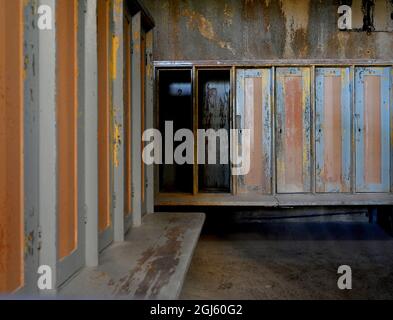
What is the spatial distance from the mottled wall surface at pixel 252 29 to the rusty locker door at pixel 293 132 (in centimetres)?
36

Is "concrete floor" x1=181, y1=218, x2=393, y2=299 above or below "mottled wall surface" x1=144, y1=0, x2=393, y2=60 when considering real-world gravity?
below

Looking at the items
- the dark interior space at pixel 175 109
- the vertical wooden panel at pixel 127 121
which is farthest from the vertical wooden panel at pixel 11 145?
the dark interior space at pixel 175 109

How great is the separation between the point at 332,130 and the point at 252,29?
1442 mm

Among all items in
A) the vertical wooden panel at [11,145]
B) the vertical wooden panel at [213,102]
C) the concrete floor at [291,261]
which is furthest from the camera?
the vertical wooden panel at [213,102]

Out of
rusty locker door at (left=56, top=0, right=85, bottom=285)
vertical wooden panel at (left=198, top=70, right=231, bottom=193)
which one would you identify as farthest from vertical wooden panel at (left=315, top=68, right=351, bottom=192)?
rusty locker door at (left=56, top=0, right=85, bottom=285)

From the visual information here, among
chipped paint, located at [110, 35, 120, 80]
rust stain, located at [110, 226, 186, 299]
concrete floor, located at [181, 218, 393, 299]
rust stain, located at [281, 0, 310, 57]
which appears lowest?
concrete floor, located at [181, 218, 393, 299]

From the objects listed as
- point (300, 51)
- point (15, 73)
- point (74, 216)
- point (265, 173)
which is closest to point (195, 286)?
point (74, 216)

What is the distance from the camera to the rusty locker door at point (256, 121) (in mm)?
4422

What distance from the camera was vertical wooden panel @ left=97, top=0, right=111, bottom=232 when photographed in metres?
1.97

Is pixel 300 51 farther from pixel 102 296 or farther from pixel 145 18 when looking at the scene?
pixel 102 296

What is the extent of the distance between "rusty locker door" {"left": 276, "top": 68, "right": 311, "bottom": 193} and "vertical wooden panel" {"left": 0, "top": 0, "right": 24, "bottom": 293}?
11.6 ft

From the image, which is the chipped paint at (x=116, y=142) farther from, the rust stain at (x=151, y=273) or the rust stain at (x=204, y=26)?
the rust stain at (x=204, y=26)

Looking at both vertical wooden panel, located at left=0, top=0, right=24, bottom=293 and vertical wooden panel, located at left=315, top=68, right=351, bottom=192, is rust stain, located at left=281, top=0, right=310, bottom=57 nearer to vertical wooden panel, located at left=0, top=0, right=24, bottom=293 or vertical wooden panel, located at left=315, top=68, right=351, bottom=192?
vertical wooden panel, located at left=315, top=68, right=351, bottom=192

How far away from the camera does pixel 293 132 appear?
4441mm
